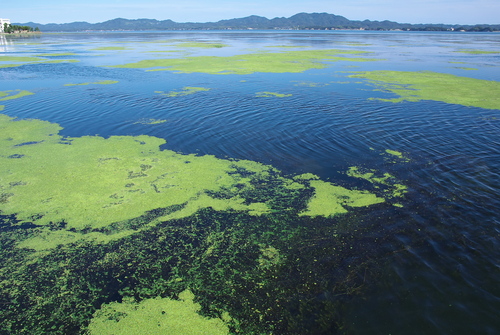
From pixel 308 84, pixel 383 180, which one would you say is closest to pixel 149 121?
pixel 383 180

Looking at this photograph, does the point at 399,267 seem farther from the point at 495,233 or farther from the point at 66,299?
the point at 66,299

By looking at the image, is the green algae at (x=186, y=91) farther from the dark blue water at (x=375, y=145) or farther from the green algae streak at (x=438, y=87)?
the green algae streak at (x=438, y=87)

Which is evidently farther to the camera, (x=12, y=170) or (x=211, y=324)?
(x=12, y=170)

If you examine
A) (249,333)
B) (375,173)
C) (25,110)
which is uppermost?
(25,110)

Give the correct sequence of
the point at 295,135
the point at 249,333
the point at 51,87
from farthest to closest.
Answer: the point at 51,87 → the point at 295,135 → the point at 249,333

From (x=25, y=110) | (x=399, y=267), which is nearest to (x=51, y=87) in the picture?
(x=25, y=110)

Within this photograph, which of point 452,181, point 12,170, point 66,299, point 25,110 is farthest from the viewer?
point 25,110
